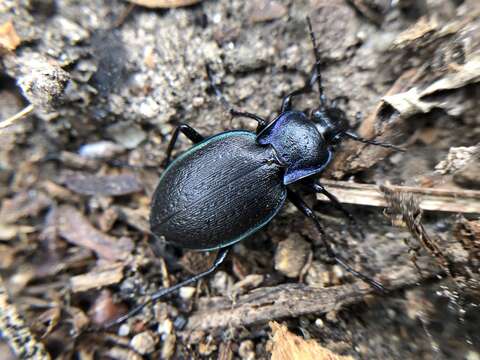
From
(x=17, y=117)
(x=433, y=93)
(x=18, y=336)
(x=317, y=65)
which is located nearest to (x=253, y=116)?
(x=317, y=65)

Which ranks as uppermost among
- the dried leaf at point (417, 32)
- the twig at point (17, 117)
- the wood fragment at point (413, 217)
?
the twig at point (17, 117)

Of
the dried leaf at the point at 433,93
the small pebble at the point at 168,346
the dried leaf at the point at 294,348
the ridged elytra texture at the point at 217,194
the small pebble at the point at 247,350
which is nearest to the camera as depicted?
the dried leaf at the point at 294,348

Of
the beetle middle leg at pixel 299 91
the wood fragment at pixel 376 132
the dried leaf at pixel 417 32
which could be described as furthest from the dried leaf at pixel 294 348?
the dried leaf at pixel 417 32

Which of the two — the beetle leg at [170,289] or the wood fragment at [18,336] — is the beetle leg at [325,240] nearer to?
the beetle leg at [170,289]

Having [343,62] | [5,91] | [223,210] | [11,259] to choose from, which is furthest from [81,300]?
[343,62]

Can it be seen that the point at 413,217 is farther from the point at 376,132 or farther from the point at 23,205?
the point at 23,205
